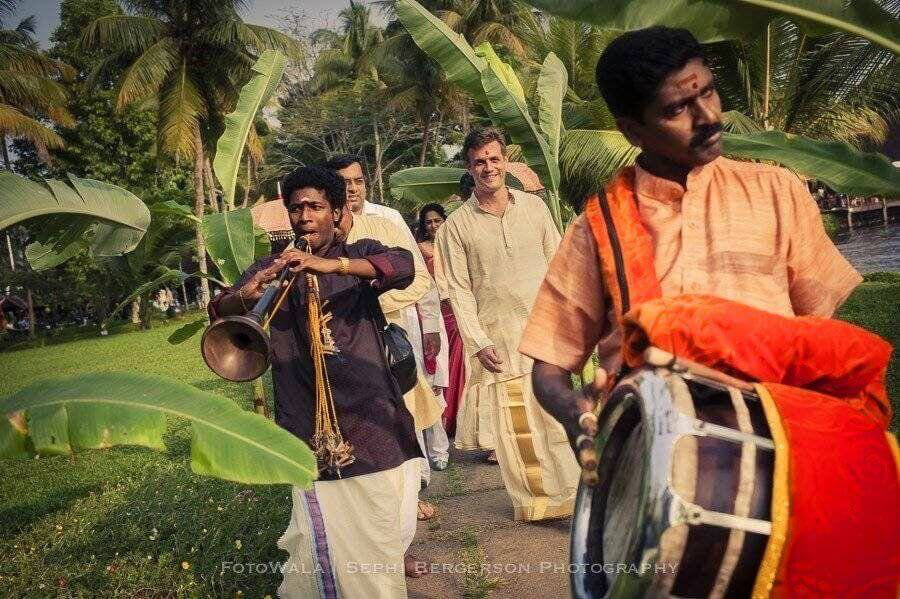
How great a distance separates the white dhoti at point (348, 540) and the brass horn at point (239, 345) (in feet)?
2.31

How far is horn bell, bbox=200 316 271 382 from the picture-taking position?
3.29 m

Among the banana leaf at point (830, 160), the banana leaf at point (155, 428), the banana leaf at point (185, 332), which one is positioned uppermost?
the banana leaf at point (830, 160)

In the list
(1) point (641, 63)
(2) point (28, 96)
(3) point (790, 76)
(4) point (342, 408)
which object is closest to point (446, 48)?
(4) point (342, 408)

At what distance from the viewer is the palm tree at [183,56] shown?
94.0 ft

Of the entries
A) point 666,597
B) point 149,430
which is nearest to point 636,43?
point 666,597

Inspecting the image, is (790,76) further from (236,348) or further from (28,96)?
(28,96)

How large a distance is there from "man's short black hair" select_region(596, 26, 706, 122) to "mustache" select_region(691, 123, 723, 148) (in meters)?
0.13

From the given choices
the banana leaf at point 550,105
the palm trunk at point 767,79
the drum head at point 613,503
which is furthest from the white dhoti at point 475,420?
the palm trunk at point 767,79

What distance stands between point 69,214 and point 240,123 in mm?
2544

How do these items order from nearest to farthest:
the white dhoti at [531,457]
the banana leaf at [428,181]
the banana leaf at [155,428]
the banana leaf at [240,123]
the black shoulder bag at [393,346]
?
the banana leaf at [155,428] → the black shoulder bag at [393,346] → the white dhoti at [531,457] → the banana leaf at [240,123] → the banana leaf at [428,181]

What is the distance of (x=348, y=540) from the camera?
379 cm

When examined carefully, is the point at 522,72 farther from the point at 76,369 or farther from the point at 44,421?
the point at 44,421

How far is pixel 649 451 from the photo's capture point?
1.56 m

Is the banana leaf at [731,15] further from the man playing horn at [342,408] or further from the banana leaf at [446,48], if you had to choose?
the banana leaf at [446,48]
